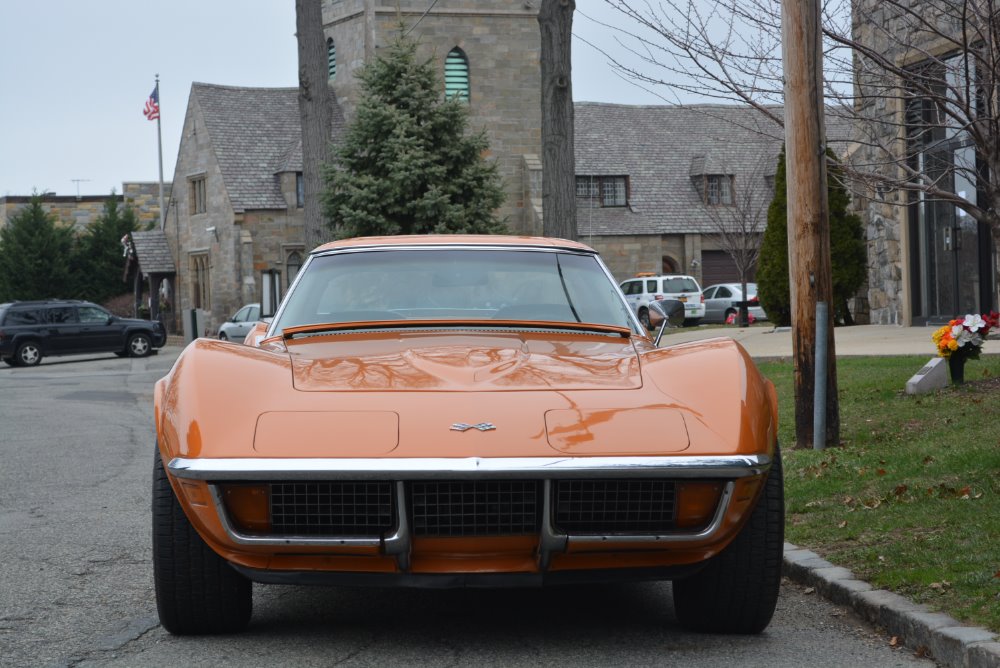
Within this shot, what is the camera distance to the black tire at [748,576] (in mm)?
4500

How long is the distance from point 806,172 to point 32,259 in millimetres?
50222

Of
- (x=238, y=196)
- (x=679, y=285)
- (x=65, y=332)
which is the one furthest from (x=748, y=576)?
(x=238, y=196)

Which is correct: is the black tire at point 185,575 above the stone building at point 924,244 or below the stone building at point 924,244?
below

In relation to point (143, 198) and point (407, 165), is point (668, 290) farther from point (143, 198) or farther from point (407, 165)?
point (143, 198)

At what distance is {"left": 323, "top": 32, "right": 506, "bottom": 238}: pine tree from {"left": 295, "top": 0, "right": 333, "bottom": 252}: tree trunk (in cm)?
674

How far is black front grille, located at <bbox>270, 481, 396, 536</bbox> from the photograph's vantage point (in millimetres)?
4129

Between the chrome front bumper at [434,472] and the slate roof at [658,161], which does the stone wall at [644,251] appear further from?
the chrome front bumper at [434,472]

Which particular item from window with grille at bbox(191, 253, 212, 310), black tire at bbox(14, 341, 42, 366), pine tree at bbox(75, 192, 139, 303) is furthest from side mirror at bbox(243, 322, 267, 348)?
pine tree at bbox(75, 192, 139, 303)

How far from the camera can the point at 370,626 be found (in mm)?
4824

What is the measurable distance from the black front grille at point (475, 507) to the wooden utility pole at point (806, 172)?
5169mm

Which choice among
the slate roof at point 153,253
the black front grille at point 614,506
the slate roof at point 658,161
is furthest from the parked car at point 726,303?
the black front grille at point 614,506

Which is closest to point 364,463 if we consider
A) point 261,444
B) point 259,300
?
point 261,444

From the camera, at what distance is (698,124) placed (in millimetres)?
53531

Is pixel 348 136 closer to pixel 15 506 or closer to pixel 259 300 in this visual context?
pixel 259 300
